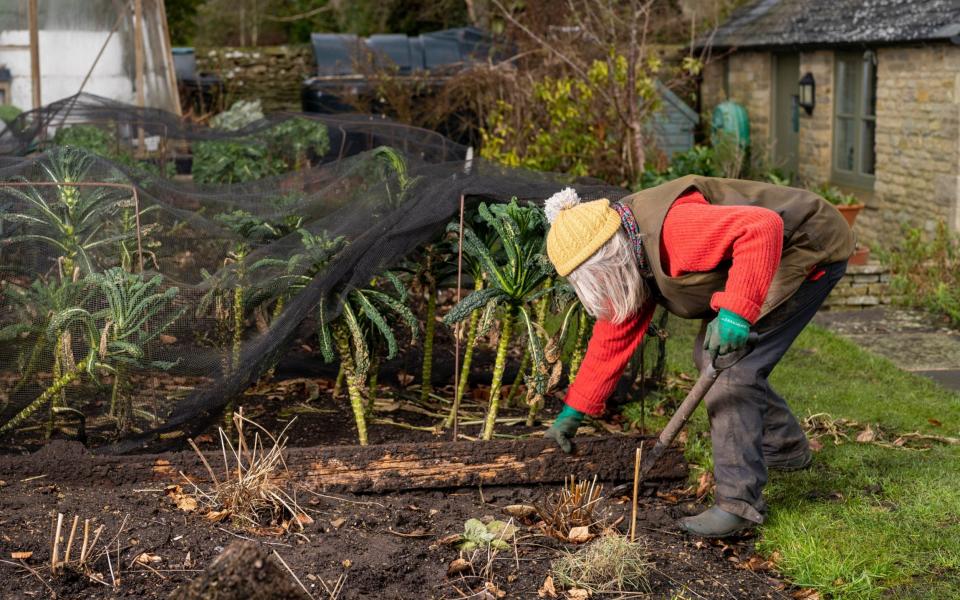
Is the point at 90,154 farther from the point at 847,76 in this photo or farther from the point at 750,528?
the point at 847,76

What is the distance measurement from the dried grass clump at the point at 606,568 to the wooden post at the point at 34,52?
Answer: 909 centimetres

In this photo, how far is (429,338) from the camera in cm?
522

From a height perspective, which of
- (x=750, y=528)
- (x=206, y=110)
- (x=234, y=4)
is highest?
(x=234, y=4)

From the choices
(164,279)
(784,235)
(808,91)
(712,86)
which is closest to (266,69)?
(712,86)

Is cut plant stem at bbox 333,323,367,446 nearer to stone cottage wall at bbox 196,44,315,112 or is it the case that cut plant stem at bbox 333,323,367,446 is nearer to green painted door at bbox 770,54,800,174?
green painted door at bbox 770,54,800,174

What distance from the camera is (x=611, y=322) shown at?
13.7 ft

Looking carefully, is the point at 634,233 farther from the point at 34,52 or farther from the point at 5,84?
the point at 5,84

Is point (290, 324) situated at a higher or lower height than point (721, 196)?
lower

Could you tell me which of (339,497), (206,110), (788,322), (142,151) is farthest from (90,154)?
(206,110)

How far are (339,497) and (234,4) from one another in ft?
67.9

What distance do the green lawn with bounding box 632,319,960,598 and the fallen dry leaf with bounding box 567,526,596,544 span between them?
664 millimetres

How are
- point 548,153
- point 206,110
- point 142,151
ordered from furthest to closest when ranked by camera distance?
1. point 206,110
2. point 548,153
3. point 142,151

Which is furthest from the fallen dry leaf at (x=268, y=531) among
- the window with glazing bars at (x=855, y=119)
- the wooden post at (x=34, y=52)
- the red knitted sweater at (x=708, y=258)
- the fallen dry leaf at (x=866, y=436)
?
the window with glazing bars at (x=855, y=119)

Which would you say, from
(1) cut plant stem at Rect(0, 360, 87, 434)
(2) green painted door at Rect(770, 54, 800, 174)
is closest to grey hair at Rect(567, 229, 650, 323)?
(1) cut plant stem at Rect(0, 360, 87, 434)
